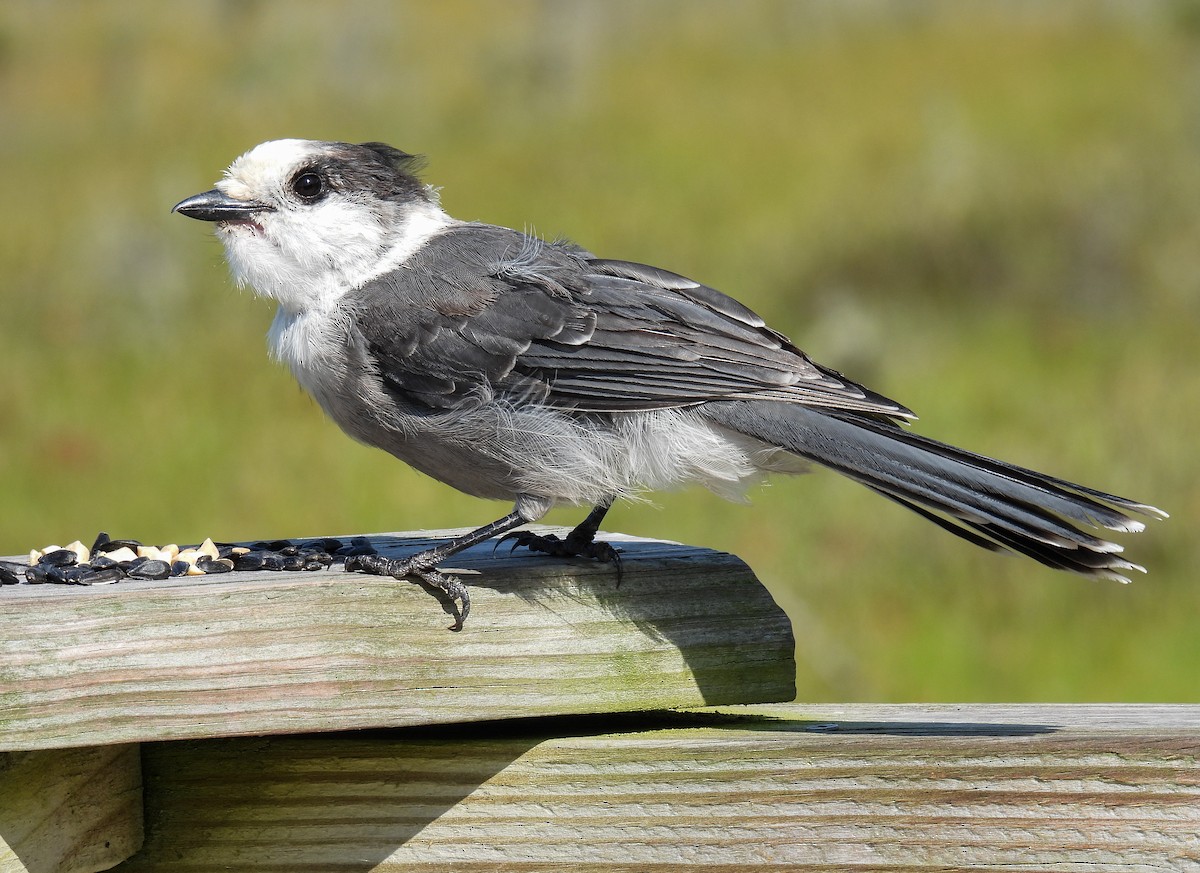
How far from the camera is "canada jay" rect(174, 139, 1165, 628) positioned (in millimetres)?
3455

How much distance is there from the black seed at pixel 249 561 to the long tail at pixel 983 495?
123 centimetres

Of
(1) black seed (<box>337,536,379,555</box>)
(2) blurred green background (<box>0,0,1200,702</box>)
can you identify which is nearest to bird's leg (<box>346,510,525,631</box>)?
(1) black seed (<box>337,536,379,555</box>)

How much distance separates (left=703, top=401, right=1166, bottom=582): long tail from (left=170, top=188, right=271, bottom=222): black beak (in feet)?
5.39

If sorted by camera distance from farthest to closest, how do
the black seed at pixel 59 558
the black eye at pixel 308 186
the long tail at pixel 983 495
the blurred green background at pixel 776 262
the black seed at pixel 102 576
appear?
the blurred green background at pixel 776 262 → the black eye at pixel 308 186 → the long tail at pixel 983 495 → the black seed at pixel 59 558 → the black seed at pixel 102 576

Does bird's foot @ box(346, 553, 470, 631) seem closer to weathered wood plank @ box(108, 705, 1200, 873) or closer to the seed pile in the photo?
the seed pile

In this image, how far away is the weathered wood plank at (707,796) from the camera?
185 centimetres

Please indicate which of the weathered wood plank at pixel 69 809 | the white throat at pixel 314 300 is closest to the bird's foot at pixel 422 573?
the weathered wood plank at pixel 69 809

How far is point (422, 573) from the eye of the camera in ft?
8.39

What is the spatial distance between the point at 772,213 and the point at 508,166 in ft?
7.20

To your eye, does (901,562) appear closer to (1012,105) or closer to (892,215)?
(892,215)

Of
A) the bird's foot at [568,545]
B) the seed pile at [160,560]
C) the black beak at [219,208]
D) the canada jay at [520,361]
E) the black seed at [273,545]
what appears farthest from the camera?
the black beak at [219,208]

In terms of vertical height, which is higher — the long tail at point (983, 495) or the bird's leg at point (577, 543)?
the long tail at point (983, 495)

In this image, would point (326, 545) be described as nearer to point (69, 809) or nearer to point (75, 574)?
point (75, 574)

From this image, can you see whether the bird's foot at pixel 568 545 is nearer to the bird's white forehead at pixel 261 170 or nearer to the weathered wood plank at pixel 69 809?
the weathered wood plank at pixel 69 809
